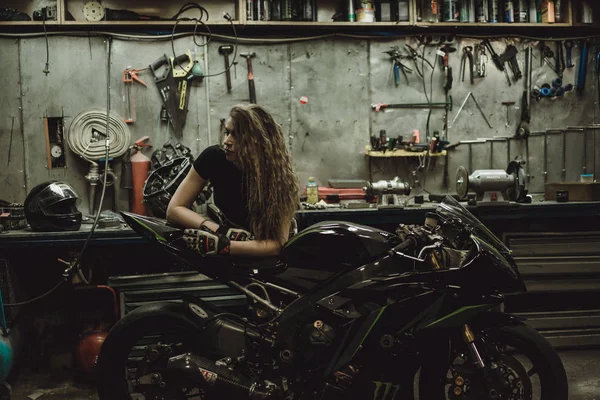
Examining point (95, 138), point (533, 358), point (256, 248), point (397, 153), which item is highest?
point (95, 138)

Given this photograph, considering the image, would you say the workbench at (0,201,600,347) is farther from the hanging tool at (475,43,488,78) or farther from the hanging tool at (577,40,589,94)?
the hanging tool at (577,40,589,94)

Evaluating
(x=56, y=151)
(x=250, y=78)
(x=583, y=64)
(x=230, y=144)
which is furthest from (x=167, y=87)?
(x=583, y=64)

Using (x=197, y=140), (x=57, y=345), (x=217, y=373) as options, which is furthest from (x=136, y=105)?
(x=217, y=373)

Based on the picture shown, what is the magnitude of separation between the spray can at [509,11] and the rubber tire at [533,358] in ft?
9.81

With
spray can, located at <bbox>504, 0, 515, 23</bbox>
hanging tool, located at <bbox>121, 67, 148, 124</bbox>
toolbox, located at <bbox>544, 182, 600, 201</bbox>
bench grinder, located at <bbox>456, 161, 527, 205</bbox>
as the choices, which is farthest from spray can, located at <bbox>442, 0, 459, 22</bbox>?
hanging tool, located at <bbox>121, 67, 148, 124</bbox>

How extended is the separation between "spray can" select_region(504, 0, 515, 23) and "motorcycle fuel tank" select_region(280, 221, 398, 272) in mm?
2961

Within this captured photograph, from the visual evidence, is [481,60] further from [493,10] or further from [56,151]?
[56,151]

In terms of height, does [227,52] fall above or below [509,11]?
below

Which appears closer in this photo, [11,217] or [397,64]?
[11,217]

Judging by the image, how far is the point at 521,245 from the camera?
11.8 feet

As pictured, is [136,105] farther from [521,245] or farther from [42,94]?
[521,245]

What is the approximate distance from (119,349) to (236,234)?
705mm

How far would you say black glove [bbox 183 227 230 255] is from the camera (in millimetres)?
2248

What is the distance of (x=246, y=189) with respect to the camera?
2.53 m
